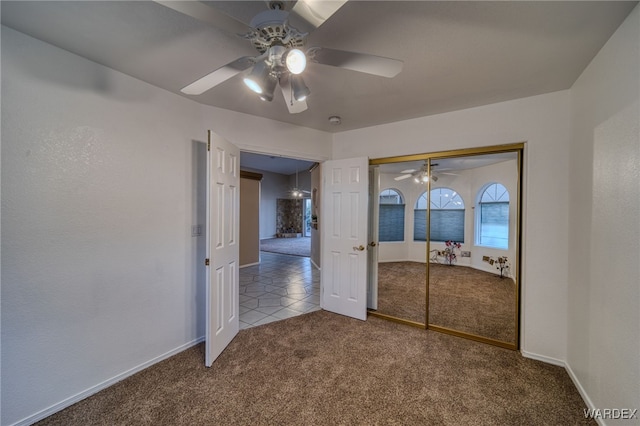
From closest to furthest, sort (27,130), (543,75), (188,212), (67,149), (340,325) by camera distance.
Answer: (27,130), (67,149), (543,75), (188,212), (340,325)

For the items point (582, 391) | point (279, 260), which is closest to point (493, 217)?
point (582, 391)

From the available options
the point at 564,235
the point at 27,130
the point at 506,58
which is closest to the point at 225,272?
the point at 27,130

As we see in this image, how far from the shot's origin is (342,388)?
1926mm

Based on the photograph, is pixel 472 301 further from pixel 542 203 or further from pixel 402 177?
pixel 402 177

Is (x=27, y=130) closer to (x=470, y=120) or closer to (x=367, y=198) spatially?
(x=367, y=198)

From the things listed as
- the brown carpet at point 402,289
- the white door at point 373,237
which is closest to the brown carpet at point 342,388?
the brown carpet at point 402,289

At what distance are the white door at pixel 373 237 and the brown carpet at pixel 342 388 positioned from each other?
80 cm

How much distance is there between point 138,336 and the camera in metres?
2.14

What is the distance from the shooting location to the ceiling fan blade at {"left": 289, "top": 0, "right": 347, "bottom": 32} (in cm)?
96

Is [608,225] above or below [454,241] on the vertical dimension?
above

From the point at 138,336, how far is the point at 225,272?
867 mm

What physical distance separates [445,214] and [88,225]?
389 centimetres

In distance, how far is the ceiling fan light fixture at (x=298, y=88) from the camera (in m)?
1.47

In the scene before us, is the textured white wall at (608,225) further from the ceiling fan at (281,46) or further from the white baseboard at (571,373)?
the ceiling fan at (281,46)
